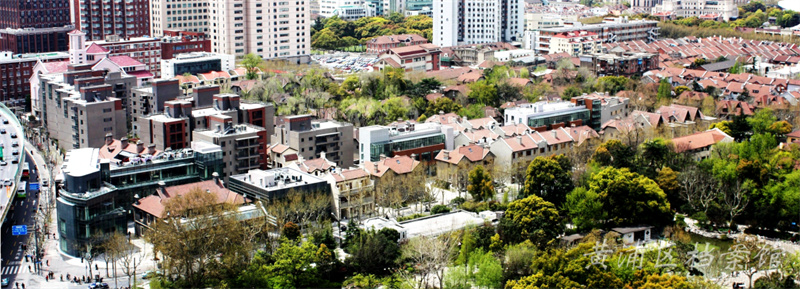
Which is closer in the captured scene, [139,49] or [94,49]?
[94,49]

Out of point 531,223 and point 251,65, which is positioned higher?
point 251,65

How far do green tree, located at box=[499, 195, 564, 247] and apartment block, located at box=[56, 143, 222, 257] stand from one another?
829cm

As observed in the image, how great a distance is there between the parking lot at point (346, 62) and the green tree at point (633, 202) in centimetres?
2491

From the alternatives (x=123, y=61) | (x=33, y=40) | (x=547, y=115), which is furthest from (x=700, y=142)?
(x=33, y=40)

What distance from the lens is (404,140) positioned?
97.1 feet

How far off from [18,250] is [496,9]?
38.5 metres

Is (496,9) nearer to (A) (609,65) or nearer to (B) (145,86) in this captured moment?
(A) (609,65)

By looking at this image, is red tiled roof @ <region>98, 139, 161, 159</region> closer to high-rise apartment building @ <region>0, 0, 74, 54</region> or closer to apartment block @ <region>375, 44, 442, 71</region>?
apartment block @ <region>375, 44, 442, 71</region>

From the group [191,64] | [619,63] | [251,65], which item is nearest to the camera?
[191,64]

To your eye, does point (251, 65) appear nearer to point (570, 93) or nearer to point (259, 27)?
point (259, 27)

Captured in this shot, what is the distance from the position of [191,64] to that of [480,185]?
62.3 feet

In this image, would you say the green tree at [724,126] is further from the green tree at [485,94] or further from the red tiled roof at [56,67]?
the red tiled roof at [56,67]

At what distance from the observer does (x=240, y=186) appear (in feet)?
82.9

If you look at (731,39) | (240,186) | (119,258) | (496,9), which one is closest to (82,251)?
(119,258)
